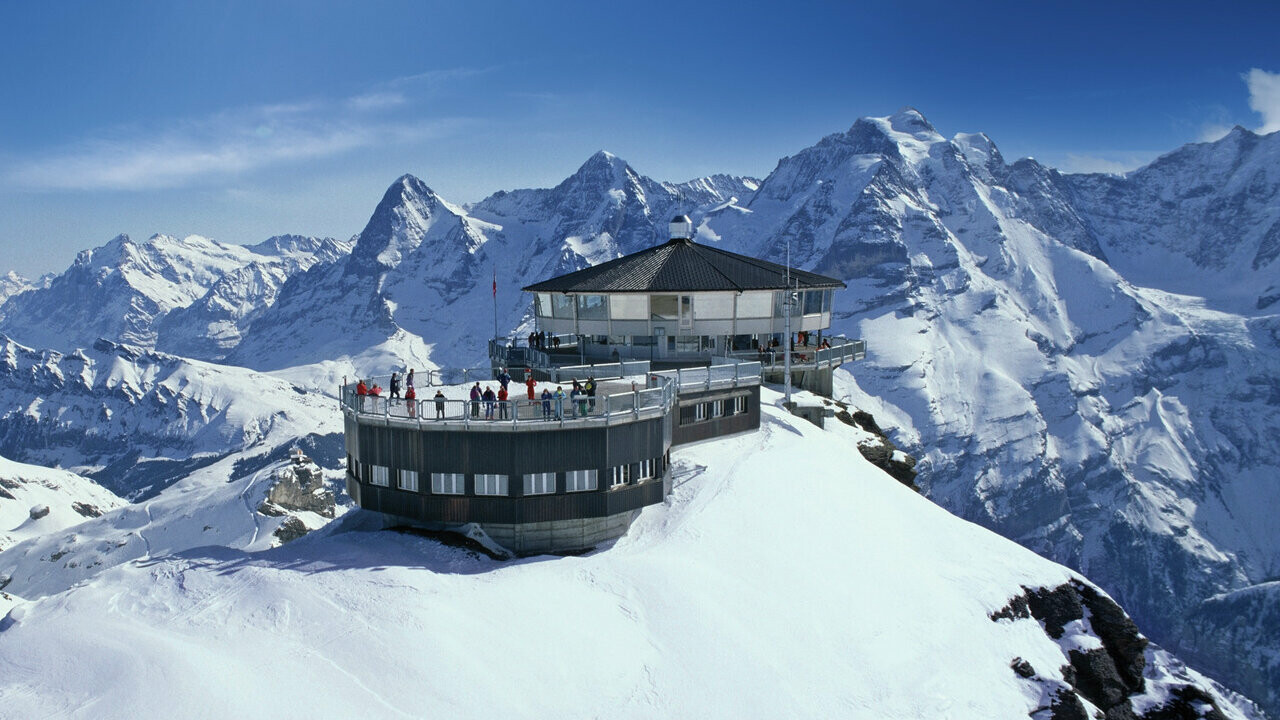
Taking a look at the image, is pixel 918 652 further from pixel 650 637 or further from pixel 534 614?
pixel 534 614

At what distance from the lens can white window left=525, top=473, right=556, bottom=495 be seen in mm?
38375

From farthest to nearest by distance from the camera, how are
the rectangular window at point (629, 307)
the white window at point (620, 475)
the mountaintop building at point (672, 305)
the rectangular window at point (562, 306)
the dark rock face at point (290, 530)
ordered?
the dark rock face at point (290, 530), the rectangular window at point (562, 306), the mountaintop building at point (672, 305), the rectangular window at point (629, 307), the white window at point (620, 475)

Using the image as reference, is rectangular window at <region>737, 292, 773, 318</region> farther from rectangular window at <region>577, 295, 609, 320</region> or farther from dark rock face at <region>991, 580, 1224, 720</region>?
dark rock face at <region>991, 580, 1224, 720</region>

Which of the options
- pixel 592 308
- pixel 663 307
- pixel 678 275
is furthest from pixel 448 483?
pixel 678 275

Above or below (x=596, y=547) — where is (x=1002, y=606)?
below

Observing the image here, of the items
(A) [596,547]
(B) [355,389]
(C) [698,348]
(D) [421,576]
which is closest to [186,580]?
(D) [421,576]

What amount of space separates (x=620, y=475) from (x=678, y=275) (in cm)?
2228

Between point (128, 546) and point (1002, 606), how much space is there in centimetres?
17013

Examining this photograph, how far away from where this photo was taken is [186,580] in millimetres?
33312

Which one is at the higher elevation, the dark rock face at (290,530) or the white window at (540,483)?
the white window at (540,483)

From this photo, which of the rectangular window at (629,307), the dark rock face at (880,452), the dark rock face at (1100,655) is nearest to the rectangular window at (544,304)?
the rectangular window at (629,307)

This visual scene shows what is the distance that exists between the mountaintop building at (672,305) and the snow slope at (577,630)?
17.3m

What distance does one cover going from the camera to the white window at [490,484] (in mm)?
38375

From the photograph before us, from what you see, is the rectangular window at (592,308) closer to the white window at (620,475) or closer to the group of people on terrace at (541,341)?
the group of people on terrace at (541,341)
